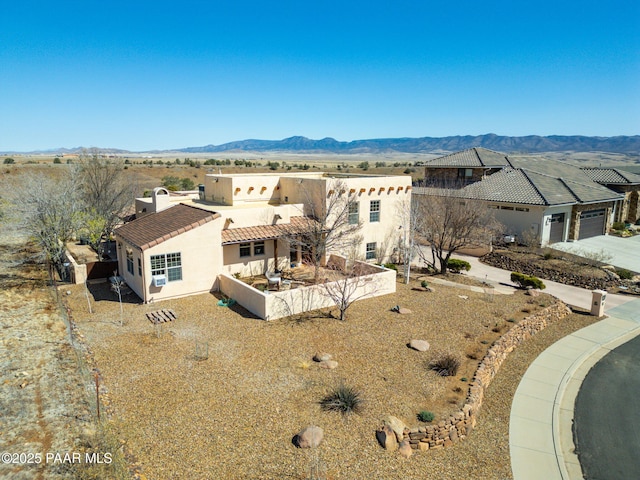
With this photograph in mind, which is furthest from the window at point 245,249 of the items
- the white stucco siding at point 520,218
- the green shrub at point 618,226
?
the green shrub at point 618,226

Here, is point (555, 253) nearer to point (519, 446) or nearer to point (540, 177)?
point (540, 177)

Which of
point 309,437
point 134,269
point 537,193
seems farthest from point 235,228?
point 537,193

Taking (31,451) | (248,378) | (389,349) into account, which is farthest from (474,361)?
(31,451)

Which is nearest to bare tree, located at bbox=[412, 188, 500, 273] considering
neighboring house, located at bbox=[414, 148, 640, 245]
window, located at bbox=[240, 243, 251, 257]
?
neighboring house, located at bbox=[414, 148, 640, 245]

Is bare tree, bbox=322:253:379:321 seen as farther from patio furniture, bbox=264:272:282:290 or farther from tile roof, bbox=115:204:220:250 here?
tile roof, bbox=115:204:220:250

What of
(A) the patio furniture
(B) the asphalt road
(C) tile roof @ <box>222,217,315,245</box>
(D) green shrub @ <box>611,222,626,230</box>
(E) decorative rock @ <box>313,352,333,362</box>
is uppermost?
(C) tile roof @ <box>222,217,315,245</box>

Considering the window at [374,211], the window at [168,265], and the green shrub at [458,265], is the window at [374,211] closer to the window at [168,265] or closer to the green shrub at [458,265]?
the green shrub at [458,265]

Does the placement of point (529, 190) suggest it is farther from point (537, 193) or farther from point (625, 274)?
point (625, 274)
